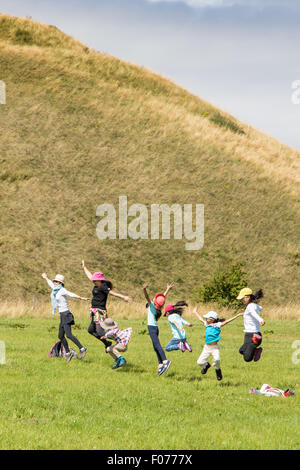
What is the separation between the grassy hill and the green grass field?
2865 centimetres

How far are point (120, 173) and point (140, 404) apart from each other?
52857 mm

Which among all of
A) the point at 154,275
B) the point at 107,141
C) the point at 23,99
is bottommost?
the point at 154,275

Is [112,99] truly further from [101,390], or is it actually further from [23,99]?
[101,390]

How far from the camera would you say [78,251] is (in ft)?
170

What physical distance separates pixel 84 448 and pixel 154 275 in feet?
139

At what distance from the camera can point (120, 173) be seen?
63781 mm

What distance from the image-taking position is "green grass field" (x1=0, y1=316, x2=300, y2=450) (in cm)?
939

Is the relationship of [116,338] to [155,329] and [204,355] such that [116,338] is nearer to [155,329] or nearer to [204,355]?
[155,329]

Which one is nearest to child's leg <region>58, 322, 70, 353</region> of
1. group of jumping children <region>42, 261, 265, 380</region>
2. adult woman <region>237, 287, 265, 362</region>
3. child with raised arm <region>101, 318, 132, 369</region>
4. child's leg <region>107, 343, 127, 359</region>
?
group of jumping children <region>42, 261, 265, 380</region>

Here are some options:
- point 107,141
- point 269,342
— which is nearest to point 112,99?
point 107,141

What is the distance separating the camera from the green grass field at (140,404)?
9391 mm

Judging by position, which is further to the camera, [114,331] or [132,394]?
[114,331]

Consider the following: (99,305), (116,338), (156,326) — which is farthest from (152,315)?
(99,305)

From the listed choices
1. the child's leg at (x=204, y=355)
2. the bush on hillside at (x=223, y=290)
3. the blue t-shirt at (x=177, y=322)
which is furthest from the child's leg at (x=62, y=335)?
the bush on hillside at (x=223, y=290)
